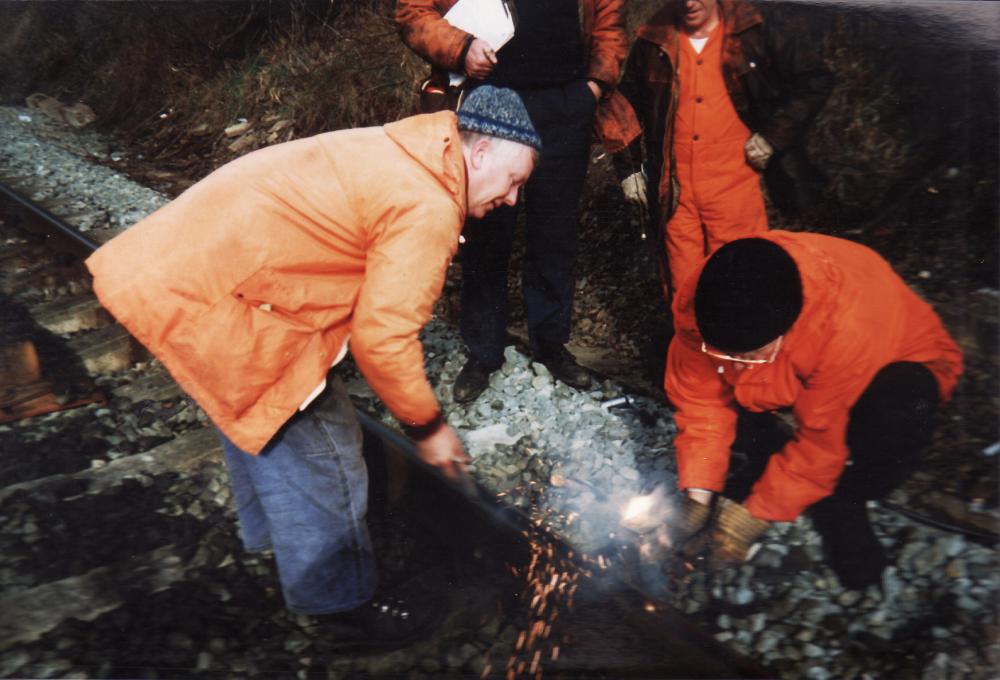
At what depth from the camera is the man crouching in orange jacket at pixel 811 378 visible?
180cm

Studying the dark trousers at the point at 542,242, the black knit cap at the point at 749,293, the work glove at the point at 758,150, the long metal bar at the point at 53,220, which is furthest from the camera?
the long metal bar at the point at 53,220

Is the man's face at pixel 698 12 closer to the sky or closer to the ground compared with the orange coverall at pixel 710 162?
closer to the sky

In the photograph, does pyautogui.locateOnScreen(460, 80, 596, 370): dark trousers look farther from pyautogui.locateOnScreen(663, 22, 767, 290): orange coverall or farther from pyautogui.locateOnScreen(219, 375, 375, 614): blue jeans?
pyautogui.locateOnScreen(219, 375, 375, 614): blue jeans

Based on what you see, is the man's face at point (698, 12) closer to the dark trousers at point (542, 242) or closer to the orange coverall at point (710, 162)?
the orange coverall at point (710, 162)

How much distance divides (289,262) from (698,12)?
1879mm

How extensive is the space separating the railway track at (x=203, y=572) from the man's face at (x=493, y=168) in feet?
3.21

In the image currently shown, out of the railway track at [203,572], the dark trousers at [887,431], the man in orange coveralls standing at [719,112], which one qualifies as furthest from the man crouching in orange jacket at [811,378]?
the man in orange coveralls standing at [719,112]

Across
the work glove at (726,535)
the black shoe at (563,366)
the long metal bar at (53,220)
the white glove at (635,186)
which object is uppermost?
the white glove at (635,186)

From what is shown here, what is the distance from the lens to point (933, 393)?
6.68 ft

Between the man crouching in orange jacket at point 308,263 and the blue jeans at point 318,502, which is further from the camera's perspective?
the blue jeans at point 318,502

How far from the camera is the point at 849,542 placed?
2.12m

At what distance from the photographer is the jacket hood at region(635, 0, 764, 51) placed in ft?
8.46

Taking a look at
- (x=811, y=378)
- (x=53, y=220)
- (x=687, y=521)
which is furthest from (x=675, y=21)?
(x=53, y=220)

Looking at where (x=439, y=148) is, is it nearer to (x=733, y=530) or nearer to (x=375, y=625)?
(x=375, y=625)
